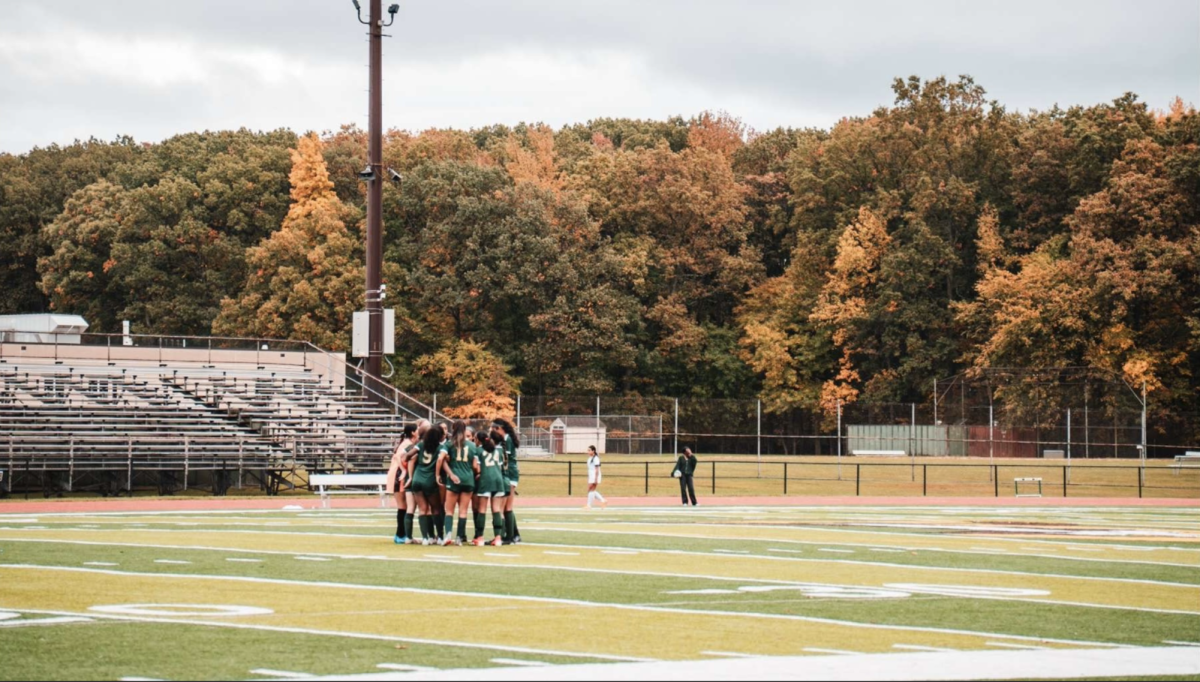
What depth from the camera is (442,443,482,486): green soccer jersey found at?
766 inches

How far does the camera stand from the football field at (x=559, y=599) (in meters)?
10.3

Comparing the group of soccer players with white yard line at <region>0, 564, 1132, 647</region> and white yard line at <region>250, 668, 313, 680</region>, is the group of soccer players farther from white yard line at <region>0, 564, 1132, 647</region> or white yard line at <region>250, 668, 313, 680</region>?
white yard line at <region>250, 668, 313, 680</region>

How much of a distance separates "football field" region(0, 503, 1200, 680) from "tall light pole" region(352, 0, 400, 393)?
17.8 metres

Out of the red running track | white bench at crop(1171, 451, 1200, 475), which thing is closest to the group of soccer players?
the red running track

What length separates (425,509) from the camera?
2017 centimetres

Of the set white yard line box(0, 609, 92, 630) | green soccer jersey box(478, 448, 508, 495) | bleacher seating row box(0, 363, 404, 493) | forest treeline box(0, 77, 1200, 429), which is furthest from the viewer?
forest treeline box(0, 77, 1200, 429)

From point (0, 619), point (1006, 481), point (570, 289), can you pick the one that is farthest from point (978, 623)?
point (570, 289)

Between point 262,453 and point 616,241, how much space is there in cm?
4144

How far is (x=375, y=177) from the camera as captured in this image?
42094mm

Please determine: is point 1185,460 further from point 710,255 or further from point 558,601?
point 558,601

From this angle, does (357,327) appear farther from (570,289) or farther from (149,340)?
(570,289)

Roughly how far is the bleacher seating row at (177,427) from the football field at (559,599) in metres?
12.4

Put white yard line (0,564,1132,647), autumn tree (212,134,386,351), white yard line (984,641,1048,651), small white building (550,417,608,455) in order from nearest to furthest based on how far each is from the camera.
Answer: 1. white yard line (984,641,1048,651)
2. white yard line (0,564,1132,647)
3. small white building (550,417,608,455)
4. autumn tree (212,134,386,351)

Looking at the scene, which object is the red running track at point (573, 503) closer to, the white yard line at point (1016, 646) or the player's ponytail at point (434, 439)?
the player's ponytail at point (434, 439)
